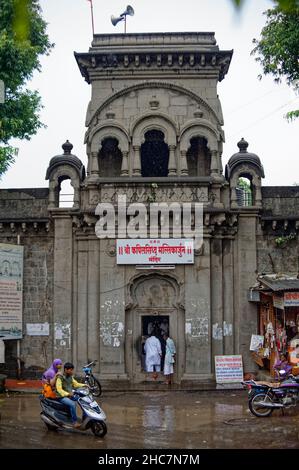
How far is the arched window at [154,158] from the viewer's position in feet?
71.3

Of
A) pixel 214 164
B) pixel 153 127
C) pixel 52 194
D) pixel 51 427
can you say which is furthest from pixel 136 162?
pixel 51 427

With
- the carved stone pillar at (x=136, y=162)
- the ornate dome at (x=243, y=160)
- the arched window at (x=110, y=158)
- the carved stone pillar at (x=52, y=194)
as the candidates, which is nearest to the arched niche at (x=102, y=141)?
the carved stone pillar at (x=136, y=162)

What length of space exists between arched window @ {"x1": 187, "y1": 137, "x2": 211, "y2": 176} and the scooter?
10.9 meters

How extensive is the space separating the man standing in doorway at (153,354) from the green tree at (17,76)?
6.85 metres

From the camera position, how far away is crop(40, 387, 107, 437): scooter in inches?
432

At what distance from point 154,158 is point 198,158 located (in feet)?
5.88

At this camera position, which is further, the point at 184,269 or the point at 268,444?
the point at 184,269

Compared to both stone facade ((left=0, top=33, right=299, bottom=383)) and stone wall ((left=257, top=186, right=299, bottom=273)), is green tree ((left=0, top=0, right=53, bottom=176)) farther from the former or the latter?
stone wall ((left=257, top=186, right=299, bottom=273))

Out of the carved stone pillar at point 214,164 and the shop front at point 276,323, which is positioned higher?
the carved stone pillar at point 214,164

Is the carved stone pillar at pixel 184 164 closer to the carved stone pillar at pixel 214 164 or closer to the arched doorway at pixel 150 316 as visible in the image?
the carved stone pillar at pixel 214 164

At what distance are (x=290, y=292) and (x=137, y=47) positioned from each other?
32.0 feet
